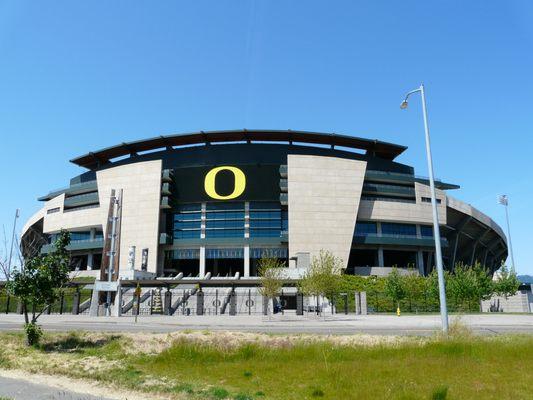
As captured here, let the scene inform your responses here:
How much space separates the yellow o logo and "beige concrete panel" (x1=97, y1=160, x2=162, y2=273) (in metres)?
9.60

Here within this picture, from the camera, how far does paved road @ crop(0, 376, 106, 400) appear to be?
1105 cm

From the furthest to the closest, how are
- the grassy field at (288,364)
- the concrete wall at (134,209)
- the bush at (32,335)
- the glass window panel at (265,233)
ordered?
the concrete wall at (134,209), the glass window panel at (265,233), the bush at (32,335), the grassy field at (288,364)

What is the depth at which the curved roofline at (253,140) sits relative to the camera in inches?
3422

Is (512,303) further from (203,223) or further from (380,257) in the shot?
(203,223)

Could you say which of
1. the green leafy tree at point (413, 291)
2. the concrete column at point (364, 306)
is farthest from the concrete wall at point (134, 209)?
the green leafy tree at point (413, 291)

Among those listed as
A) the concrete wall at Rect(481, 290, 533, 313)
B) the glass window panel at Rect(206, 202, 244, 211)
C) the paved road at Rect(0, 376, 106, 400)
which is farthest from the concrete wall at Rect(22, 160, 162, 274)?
the paved road at Rect(0, 376, 106, 400)

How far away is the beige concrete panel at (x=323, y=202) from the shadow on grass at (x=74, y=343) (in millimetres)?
59166

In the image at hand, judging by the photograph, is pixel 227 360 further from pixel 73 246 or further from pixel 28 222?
pixel 28 222

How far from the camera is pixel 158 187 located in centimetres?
8325

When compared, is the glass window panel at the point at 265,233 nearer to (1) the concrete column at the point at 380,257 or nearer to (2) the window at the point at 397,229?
(1) the concrete column at the point at 380,257

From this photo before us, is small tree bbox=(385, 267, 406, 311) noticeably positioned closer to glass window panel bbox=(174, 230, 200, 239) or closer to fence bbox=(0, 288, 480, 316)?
fence bbox=(0, 288, 480, 316)

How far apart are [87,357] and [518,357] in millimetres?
15184

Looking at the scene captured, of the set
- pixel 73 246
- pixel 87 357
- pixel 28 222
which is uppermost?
pixel 28 222

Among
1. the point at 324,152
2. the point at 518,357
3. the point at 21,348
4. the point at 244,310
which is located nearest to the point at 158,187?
the point at 324,152
